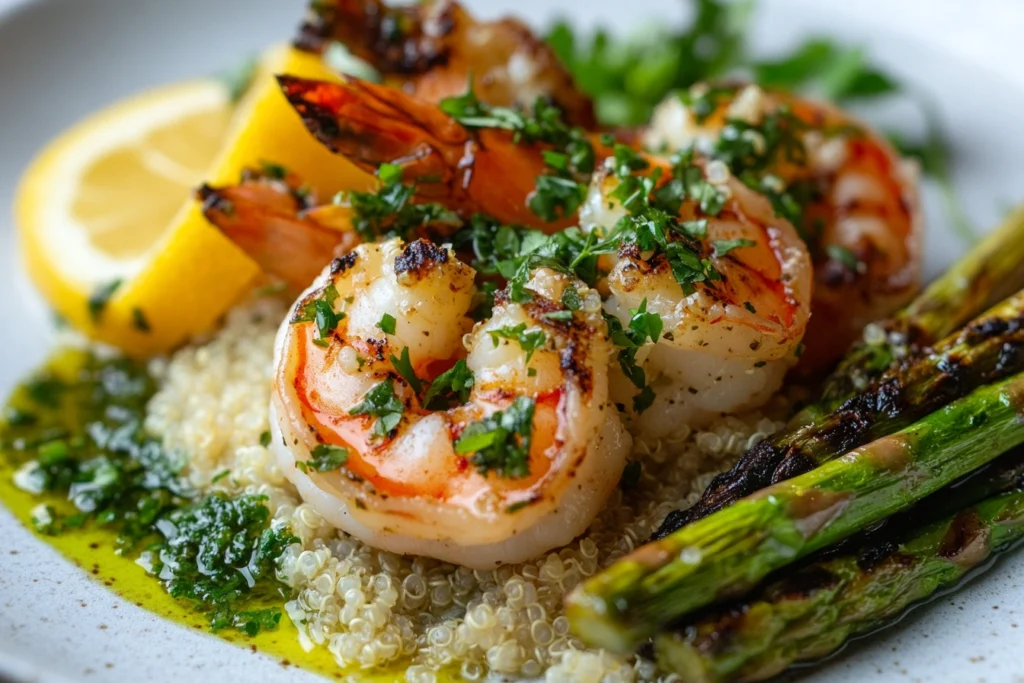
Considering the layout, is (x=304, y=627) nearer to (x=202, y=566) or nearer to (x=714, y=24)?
(x=202, y=566)

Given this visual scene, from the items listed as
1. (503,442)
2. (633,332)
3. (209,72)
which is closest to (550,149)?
(633,332)

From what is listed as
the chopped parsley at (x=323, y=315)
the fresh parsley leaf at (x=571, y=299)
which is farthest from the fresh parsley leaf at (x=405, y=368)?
the fresh parsley leaf at (x=571, y=299)

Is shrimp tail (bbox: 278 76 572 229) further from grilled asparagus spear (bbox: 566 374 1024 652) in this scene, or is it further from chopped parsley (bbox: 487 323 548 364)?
grilled asparagus spear (bbox: 566 374 1024 652)

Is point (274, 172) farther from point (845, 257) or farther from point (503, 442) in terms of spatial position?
point (845, 257)

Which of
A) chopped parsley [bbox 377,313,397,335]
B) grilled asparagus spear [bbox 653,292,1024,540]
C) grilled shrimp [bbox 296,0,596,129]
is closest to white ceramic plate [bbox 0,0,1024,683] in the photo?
grilled asparagus spear [bbox 653,292,1024,540]

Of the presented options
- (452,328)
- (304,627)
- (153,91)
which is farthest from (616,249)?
(153,91)

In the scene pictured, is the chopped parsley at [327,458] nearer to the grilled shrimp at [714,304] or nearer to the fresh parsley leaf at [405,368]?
the fresh parsley leaf at [405,368]
